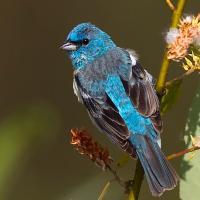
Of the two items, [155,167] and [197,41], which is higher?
[197,41]

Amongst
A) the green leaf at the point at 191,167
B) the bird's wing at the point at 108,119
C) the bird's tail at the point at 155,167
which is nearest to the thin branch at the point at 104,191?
the bird's tail at the point at 155,167

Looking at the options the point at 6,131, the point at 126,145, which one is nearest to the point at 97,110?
the point at 126,145

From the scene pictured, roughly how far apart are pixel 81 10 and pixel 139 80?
3.86m

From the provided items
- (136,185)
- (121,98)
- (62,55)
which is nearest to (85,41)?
(121,98)

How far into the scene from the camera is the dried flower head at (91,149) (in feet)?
8.04

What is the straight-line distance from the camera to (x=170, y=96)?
2688 mm

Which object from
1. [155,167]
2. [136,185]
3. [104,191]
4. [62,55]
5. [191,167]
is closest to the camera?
[136,185]

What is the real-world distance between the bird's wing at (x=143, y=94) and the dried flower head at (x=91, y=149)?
743 millimetres

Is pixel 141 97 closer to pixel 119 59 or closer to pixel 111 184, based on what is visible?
pixel 119 59

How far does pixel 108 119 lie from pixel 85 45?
33.3 inches

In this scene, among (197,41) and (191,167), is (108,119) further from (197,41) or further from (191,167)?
(197,41)

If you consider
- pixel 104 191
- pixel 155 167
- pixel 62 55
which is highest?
pixel 104 191

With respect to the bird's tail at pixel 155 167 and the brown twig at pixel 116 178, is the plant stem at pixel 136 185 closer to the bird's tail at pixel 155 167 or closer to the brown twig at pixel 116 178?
the brown twig at pixel 116 178

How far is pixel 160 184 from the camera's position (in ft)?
9.52
